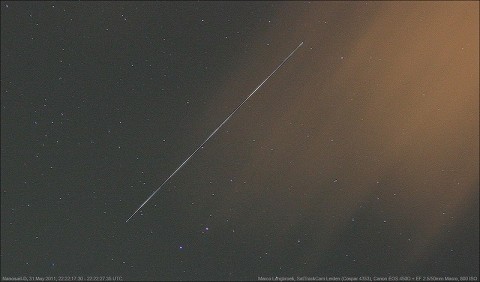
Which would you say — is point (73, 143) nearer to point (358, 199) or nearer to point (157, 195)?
point (157, 195)

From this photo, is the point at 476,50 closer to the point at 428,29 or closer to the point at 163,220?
the point at 428,29

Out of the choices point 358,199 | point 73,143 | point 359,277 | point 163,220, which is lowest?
point 359,277

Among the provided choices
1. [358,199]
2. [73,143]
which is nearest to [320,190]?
[358,199]

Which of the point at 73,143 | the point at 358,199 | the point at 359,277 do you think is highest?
the point at 73,143

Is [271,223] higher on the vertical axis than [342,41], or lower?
lower

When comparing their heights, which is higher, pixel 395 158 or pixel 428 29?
pixel 428 29

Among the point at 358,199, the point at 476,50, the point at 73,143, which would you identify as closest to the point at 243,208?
the point at 358,199
